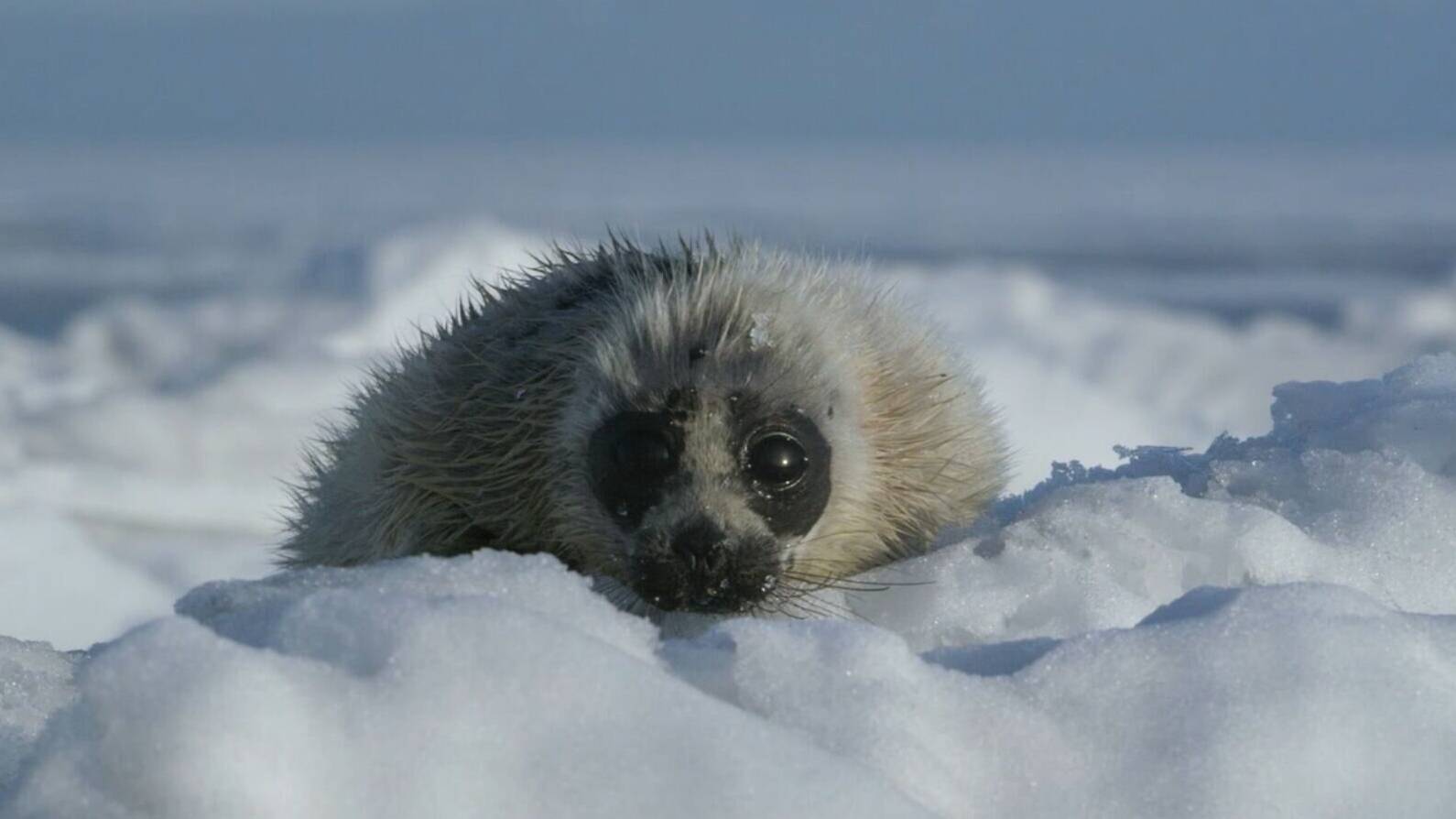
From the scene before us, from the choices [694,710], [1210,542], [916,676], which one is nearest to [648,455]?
[1210,542]

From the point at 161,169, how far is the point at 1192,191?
31494 millimetres

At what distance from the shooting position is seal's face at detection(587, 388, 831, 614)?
3.18 m

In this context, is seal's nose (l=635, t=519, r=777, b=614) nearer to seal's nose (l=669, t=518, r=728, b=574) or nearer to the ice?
seal's nose (l=669, t=518, r=728, b=574)

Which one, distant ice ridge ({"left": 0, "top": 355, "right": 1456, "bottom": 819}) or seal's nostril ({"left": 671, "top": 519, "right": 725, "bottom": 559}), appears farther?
seal's nostril ({"left": 671, "top": 519, "right": 725, "bottom": 559})

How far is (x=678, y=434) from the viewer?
3.30 metres

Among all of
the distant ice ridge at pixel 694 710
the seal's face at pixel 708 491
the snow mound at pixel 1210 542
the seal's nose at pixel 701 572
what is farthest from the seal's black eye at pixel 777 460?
the distant ice ridge at pixel 694 710

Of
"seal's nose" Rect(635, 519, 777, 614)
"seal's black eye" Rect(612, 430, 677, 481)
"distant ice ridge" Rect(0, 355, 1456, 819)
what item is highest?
"seal's black eye" Rect(612, 430, 677, 481)

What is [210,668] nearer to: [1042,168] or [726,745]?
[726,745]

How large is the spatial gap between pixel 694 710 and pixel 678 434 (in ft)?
4.12

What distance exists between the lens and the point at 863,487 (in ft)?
11.8

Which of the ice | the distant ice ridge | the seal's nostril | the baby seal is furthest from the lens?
the baby seal

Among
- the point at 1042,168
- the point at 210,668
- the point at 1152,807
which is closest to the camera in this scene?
the point at 210,668

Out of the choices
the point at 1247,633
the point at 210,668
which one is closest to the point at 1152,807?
the point at 1247,633

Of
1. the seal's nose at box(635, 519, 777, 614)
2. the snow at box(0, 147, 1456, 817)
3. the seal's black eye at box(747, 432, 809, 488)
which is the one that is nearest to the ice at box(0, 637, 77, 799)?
Answer: the snow at box(0, 147, 1456, 817)
